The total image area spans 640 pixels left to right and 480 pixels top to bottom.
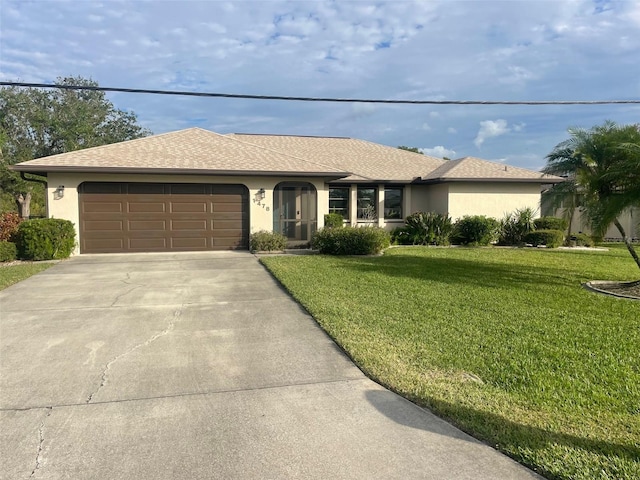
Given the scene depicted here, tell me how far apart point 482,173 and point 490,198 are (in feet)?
4.09

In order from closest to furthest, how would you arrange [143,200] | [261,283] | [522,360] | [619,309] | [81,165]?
[522,360], [619,309], [261,283], [81,165], [143,200]

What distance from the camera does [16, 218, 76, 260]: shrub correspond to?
1384cm

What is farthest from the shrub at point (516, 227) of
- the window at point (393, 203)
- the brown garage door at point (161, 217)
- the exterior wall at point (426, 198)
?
the brown garage door at point (161, 217)

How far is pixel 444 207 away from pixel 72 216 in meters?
15.4

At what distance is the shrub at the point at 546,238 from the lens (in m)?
19.2

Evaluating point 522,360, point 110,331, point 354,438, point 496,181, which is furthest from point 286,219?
point 354,438

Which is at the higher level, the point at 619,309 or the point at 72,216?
the point at 72,216

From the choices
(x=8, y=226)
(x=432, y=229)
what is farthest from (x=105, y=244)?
(x=432, y=229)

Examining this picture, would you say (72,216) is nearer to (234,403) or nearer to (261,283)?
(261,283)

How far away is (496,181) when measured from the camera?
20.9 m

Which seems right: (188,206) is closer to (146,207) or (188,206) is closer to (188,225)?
(188,225)

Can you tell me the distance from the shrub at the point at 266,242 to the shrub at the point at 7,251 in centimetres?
743

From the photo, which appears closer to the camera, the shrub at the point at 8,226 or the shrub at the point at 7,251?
the shrub at the point at 7,251

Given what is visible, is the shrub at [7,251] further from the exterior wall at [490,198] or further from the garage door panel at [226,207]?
the exterior wall at [490,198]
